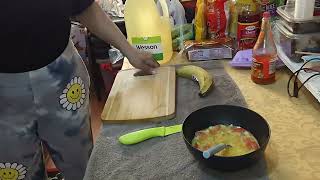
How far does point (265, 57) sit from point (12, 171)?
717 millimetres

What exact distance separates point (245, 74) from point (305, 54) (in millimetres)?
172

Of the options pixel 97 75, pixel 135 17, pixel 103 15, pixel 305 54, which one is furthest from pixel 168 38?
pixel 97 75

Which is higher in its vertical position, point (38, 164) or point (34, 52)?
point (34, 52)

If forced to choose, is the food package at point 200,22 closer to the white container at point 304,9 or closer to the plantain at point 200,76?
the plantain at point 200,76

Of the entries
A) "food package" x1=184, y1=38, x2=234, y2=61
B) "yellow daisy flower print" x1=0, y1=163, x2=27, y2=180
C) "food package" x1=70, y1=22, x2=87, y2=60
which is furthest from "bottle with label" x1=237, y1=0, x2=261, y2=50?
"food package" x1=70, y1=22, x2=87, y2=60

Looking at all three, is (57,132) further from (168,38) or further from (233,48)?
(233,48)

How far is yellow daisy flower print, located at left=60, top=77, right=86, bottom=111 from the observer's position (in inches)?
35.8

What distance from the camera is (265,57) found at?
0.94m

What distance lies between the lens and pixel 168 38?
119cm

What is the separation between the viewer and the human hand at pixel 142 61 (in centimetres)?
105

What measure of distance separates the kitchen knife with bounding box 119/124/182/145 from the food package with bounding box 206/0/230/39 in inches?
20.0

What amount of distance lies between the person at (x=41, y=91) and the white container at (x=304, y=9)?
547mm

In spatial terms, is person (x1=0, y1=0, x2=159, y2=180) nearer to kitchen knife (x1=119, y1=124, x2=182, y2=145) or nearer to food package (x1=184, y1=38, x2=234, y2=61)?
kitchen knife (x1=119, y1=124, x2=182, y2=145)

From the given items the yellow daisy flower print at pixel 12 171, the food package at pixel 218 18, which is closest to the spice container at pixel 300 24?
the food package at pixel 218 18
